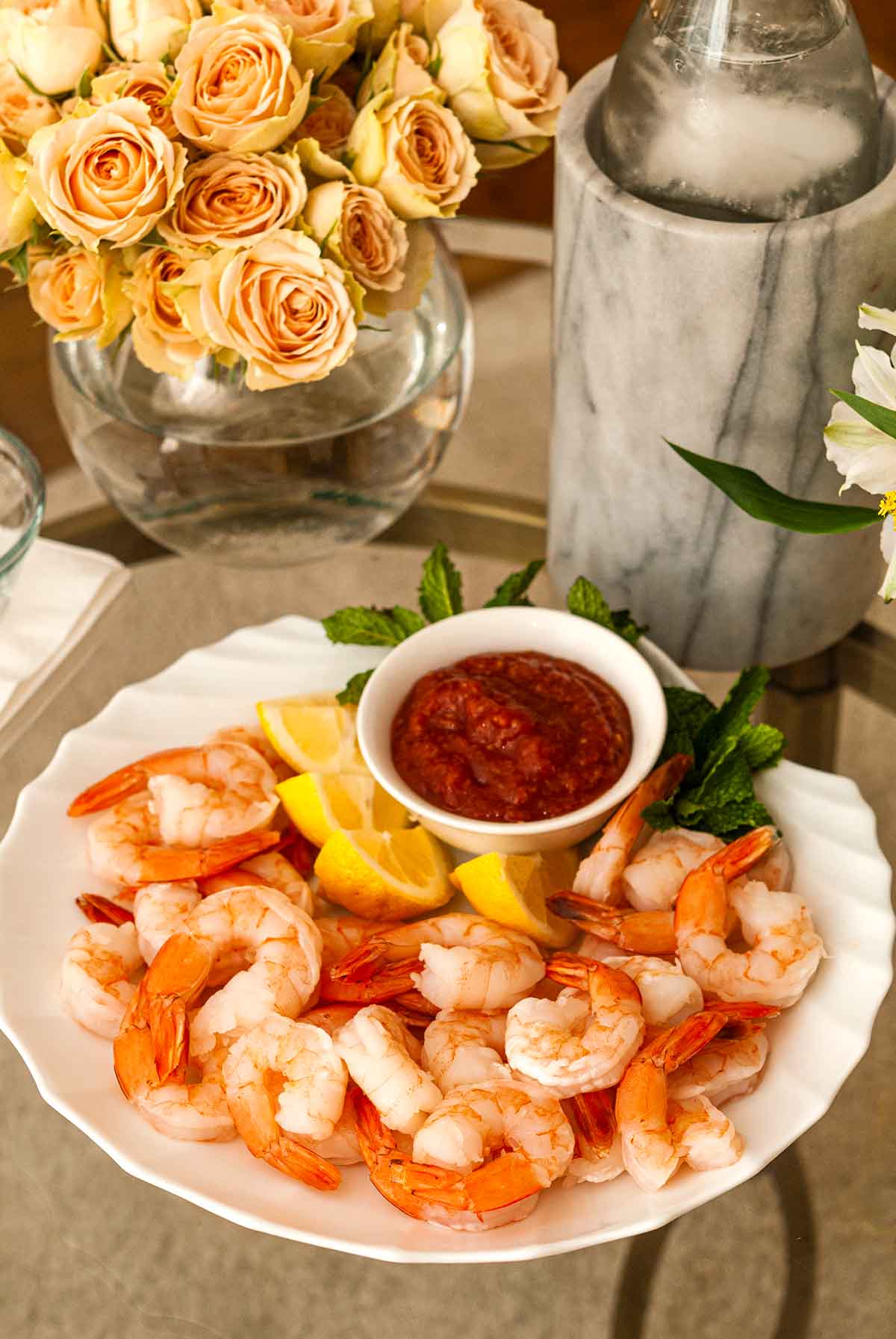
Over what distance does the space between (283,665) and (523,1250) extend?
67 cm

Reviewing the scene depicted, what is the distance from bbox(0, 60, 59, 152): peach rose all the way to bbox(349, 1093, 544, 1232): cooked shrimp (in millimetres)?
918

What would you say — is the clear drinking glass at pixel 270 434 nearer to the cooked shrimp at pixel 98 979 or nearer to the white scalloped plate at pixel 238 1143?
the white scalloped plate at pixel 238 1143

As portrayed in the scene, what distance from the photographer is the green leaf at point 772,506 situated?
1293 millimetres

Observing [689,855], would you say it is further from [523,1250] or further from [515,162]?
[515,162]

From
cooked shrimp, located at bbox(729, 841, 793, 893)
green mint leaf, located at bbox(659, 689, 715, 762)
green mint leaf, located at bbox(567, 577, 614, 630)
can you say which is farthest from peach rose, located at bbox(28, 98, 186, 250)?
cooked shrimp, located at bbox(729, 841, 793, 893)

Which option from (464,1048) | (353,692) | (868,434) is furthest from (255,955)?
(868,434)

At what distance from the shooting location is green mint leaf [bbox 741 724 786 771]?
138 centimetres

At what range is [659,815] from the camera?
1323 millimetres

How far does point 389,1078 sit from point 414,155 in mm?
787

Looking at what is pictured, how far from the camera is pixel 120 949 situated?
1265 mm

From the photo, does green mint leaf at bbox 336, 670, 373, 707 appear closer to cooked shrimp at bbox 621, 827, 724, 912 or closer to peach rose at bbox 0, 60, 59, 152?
cooked shrimp at bbox 621, 827, 724, 912

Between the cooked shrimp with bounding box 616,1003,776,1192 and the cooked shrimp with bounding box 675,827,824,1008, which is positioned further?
the cooked shrimp with bounding box 675,827,824,1008

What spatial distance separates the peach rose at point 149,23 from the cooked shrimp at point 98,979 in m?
0.76

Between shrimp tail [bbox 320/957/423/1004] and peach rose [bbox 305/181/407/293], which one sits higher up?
peach rose [bbox 305/181/407/293]
